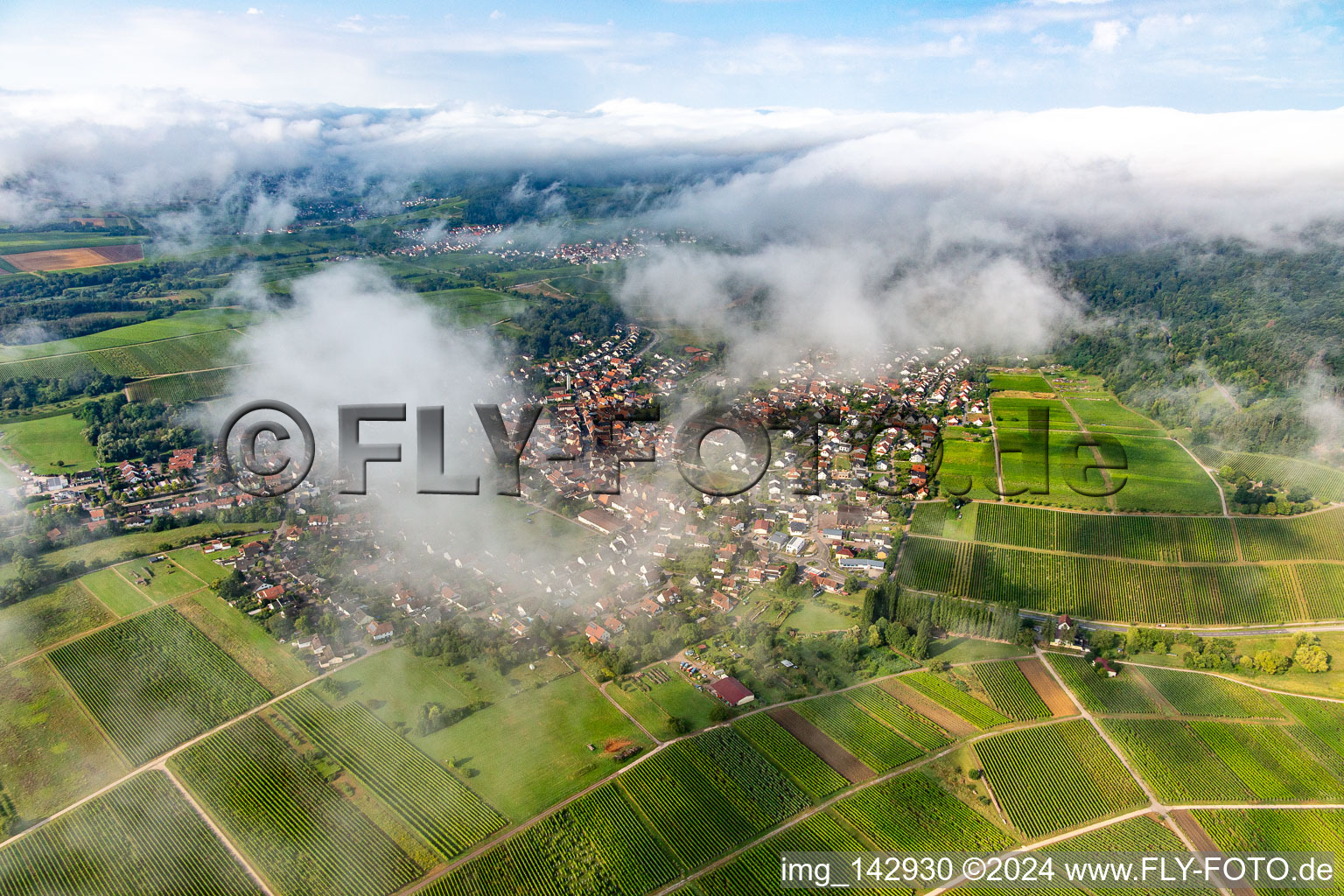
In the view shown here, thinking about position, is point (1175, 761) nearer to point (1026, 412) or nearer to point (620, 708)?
point (620, 708)

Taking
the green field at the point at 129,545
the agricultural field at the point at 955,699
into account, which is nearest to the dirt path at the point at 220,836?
the green field at the point at 129,545

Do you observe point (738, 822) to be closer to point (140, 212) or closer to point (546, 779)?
point (546, 779)

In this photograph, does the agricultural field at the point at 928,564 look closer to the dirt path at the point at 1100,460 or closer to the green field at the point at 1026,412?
the dirt path at the point at 1100,460

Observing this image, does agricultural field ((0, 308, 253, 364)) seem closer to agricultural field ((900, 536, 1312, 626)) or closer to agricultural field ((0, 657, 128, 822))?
agricultural field ((0, 657, 128, 822))

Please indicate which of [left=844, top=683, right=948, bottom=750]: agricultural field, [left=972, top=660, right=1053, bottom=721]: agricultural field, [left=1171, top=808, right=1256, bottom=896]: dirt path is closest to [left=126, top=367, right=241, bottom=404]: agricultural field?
[left=844, top=683, right=948, bottom=750]: agricultural field

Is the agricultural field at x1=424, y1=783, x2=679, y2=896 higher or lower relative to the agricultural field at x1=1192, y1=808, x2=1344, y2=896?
lower

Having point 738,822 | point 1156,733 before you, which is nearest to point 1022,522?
point 1156,733

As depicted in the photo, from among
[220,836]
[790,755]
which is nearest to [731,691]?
Answer: [790,755]
